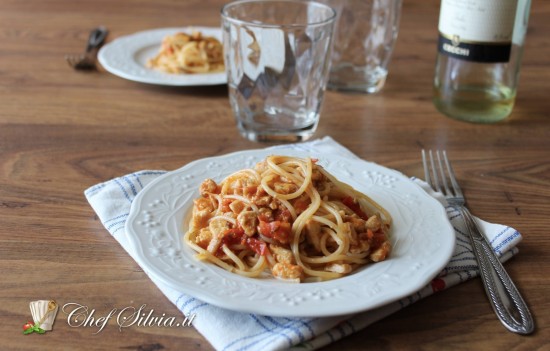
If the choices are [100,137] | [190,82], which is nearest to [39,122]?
[100,137]

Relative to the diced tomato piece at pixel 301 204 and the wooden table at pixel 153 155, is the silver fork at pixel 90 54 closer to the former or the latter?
the wooden table at pixel 153 155

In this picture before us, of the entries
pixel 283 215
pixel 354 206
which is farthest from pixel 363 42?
pixel 283 215

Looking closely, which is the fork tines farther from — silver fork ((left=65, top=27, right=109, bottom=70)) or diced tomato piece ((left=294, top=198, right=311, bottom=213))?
silver fork ((left=65, top=27, right=109, bottom=70))

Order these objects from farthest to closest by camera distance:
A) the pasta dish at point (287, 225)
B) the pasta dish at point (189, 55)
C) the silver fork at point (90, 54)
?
the silver fork at point (90, 54)
the pasta dish at point (189, 55)
the pasta dish at point (287, 225)

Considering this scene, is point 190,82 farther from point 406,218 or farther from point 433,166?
point 406,218

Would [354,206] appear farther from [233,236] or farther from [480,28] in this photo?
[480,28]

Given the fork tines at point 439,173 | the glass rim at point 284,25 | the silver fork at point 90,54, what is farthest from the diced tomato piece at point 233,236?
the silver fork at point 90,54
